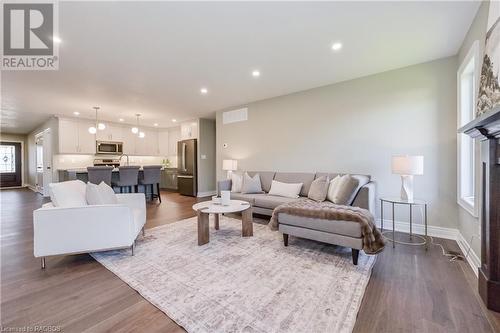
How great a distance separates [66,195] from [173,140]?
6328 millimetres

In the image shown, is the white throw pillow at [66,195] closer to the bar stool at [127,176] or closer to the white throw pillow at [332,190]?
the bar stool at [127,176]

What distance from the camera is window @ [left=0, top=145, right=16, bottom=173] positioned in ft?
30.9

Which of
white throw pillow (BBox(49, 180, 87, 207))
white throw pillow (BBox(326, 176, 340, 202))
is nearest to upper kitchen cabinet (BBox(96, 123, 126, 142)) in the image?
white throw pillow (BBox(49, 180, 87, 207))

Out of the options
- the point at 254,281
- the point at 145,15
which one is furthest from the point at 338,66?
the point at 254,281

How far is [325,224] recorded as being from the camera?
2.42 meters

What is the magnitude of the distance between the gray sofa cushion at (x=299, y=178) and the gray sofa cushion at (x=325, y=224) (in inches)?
54.5

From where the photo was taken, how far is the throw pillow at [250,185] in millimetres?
4387

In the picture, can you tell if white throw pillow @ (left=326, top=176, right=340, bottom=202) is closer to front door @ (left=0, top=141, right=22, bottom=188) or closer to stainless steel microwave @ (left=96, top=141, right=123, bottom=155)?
stainless steel microwave @ (left=96, top=141, right=123, bottom=155)

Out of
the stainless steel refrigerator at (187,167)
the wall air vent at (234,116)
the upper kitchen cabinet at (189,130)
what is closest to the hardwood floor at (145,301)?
the wall air vent at (234,116)

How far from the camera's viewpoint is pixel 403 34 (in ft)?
8.20

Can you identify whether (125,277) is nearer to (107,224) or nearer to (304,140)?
(107,224)

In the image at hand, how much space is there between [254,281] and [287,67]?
304cm

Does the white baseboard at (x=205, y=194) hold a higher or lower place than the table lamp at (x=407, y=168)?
lower

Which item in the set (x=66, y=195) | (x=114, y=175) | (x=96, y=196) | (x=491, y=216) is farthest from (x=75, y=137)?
(x=491, y=216)
